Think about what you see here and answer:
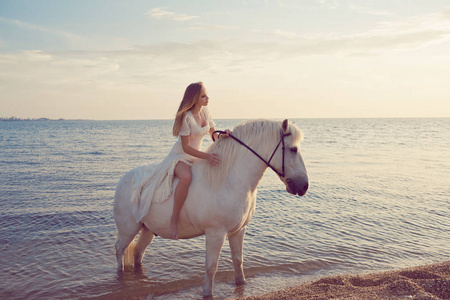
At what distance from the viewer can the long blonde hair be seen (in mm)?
4176

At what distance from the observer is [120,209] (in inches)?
192

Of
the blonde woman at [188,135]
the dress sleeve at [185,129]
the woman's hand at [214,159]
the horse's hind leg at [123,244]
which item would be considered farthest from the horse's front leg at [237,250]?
the dress sleeve at [185,129]

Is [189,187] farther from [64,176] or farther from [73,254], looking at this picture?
[64,176]

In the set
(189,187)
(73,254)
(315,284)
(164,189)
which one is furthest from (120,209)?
(315,284)

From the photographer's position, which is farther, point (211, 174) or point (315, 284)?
point (315, 284)

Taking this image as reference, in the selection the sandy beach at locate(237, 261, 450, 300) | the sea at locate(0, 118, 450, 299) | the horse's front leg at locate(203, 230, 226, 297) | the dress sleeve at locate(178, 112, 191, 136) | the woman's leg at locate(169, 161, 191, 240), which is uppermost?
the dress sleeve at locate(178, 112, 191, 136)

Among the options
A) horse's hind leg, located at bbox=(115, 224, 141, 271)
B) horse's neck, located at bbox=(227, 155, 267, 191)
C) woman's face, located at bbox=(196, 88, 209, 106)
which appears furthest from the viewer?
horse's hind leg, located at bbox=(115, 224, 141, 271)

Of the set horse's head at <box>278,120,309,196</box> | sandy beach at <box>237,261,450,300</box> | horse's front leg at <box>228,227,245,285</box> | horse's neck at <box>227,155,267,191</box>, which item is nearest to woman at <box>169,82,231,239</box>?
horse's neck at <box>227,155,267,191</box>

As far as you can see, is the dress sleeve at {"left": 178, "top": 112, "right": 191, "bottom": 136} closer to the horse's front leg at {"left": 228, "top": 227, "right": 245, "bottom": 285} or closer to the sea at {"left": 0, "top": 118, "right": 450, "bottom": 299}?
the horse's front leg at {"left": 228, "top": 227, "right": 245, "bottom": 285}

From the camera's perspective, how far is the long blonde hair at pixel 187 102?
4176 mm

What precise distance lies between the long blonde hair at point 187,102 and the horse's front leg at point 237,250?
1561 millimetres

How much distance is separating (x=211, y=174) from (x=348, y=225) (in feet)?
15.8

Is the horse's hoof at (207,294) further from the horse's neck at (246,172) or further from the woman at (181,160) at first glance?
the horse's neck at (246,172)

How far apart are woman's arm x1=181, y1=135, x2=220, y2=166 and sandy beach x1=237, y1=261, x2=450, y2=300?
1705 millimetres
